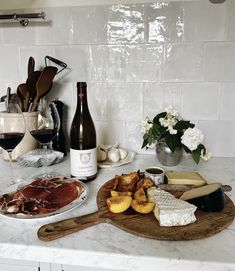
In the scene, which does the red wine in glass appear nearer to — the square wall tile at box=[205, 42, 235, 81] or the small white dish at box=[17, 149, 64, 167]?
the small white dish at box=[17, 149, 64, 167]

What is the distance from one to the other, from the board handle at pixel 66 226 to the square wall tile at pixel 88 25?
0.67 m

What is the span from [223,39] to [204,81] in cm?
15

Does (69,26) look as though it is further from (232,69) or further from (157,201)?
(157,201)

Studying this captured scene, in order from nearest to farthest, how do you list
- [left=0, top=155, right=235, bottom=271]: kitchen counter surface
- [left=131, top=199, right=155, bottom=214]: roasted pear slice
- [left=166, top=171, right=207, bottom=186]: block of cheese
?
[left=0, top=155, right=235, bottom=271]: kitchen counter surface, [left=131, top=199, right=155, bottom=214]: roasted pear slice, [left=166, top=171, right=207, bottom=186]: block of cheese

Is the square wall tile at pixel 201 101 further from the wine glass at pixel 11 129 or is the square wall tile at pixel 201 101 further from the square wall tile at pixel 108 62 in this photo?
the wine glass at pixel 11 129

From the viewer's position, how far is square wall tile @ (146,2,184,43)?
96 cm

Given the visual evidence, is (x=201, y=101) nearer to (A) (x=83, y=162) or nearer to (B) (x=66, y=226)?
(A) (x=83, y=162)

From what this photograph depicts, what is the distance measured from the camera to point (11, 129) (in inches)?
31.9

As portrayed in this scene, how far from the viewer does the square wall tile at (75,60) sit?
3.43ft

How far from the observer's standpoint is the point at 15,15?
995mm

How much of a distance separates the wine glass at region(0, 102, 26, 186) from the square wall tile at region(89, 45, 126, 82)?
34 cm

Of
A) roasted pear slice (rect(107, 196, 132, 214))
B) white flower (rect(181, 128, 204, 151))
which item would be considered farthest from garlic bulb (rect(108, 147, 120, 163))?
roasted pear slice (rect(107, 196, 132, 214))

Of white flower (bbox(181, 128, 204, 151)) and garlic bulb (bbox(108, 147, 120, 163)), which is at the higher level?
white flower (bbox(181, 128, 204, 151))

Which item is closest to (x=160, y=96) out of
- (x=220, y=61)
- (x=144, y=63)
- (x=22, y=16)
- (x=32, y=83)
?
(x=144, y=63)
